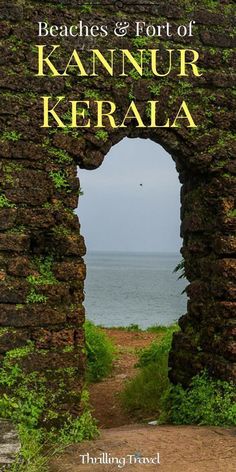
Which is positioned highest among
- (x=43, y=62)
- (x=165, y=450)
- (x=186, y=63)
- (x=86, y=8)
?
(x=86, y=8)

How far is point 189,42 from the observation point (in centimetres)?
711

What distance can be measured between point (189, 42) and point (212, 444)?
13.5ft

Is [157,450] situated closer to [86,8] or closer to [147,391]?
[147,391]

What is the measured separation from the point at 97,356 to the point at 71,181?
5.76m

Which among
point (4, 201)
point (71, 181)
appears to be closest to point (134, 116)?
point (71, 181)

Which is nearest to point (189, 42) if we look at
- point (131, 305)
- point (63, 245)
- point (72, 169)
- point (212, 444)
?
point (72, 169)

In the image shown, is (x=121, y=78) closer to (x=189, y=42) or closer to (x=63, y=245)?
(x=189, y=42)

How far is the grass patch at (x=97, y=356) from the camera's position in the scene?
36.8ft

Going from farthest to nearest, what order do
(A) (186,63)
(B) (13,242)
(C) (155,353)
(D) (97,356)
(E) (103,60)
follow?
(D) (97,356), (C) (155,353), (A) (186,63), (E) (103,60), (B) (13,242)

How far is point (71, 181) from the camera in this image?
6.60 meters

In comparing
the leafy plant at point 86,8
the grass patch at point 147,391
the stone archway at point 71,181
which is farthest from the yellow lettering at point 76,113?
the grass patch at point 147,391

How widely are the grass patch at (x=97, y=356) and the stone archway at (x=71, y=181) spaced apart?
4046mm

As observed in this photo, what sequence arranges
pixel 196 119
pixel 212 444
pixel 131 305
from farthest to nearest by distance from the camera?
1. pixel 131 305
2. pixel 196 119
3. pixel 212 444

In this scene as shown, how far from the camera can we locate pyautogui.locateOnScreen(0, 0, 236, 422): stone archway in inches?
253
